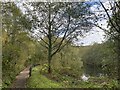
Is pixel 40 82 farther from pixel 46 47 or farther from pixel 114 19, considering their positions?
pixel 114 19

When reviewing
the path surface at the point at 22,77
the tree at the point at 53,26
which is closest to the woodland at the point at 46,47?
the tree at the point at 53,26

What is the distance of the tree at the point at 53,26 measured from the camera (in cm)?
416

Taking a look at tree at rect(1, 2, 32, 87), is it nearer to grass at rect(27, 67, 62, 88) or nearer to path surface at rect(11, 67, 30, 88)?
path surface at rect(11, 67, 30, 88)

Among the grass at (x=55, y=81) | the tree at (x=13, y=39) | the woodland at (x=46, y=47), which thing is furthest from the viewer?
the tree at (x=13, y=39)

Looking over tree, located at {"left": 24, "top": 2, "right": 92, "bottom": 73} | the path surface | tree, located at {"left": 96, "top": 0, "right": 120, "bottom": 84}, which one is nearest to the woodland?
tree, located at {"left": 24, "top": 2, "right": 92, "bottom": 73}

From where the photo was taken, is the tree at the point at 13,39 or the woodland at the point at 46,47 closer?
the woodland at the point at 46,47

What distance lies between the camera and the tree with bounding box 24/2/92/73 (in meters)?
4.16

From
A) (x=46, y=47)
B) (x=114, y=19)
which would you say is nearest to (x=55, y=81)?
(x=46, y=47)

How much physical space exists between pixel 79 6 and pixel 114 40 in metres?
0.90

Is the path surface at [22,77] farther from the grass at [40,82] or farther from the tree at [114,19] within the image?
the tree at [114,19]

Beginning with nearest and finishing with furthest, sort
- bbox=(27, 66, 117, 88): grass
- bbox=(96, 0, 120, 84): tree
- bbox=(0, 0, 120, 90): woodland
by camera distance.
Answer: bbox=(96, 0, 120, 84): tree < bbox=(27, 66, 117, 88): grass < bbox=(0, 0, 120, 90): woodland

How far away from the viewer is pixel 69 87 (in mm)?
3824

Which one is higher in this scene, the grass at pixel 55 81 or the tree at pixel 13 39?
the tree at pixel 13 39

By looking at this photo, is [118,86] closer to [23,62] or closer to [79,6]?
[79,6]
